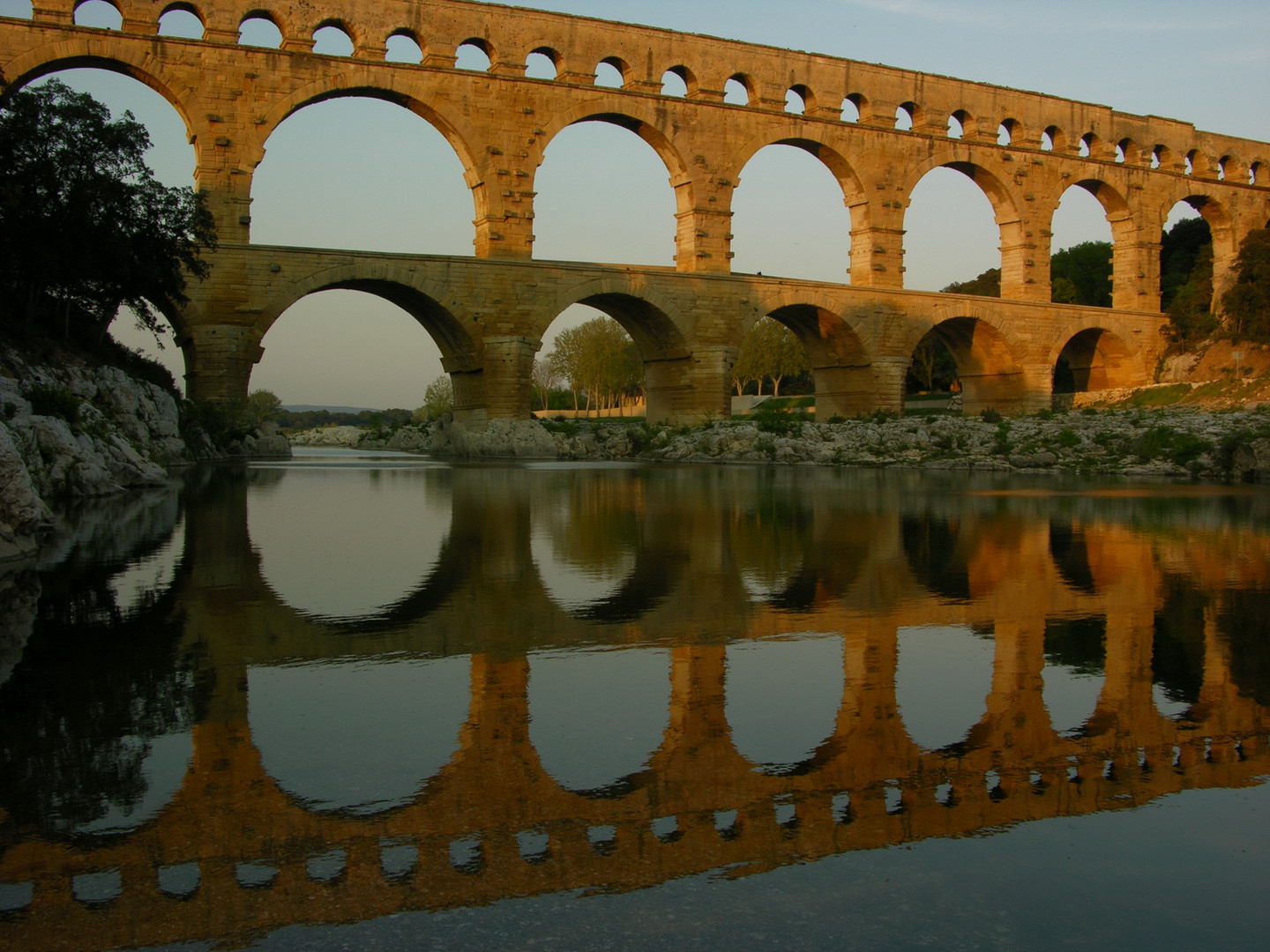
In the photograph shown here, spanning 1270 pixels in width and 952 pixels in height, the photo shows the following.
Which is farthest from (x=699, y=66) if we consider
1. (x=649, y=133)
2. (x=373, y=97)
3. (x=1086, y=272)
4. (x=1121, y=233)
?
(x=1086, y=272)

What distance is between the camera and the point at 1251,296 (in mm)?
38031

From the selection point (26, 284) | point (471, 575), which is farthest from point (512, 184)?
point (471, 575)

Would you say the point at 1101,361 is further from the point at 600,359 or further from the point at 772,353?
the point at 600,359

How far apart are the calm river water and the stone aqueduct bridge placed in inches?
856

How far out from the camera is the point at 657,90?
3145 centimetres

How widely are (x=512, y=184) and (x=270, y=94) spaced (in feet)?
20.6

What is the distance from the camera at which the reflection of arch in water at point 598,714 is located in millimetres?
3369

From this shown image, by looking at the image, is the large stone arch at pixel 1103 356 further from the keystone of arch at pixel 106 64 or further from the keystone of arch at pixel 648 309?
the keystone of arch at pixel 106 64

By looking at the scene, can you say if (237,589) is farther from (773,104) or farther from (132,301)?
(773,104)

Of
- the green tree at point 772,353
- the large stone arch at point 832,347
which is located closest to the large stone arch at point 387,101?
the large stone arch at point 832,347

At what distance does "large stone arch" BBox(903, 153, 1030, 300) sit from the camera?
36.3m

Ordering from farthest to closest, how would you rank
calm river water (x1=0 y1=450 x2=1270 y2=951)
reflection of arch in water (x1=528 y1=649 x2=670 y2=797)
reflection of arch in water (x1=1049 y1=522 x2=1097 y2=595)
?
1. reflection of arch in water (x1=1049 y1=522 x2=1097 y2=595)
2. reflection of arch in water (x1=528 y1=649 x2=670 y2=797)
3. calm river water (x1=0 y1=450 x2=1270 y2=951)

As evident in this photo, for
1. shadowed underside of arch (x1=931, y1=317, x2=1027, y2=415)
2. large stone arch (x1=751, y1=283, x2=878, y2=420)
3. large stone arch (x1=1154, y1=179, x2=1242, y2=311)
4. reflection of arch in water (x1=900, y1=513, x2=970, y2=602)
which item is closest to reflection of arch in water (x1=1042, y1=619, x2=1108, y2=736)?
reflection of arch in water (x1=900, y1=513, x2=970, y2=602)

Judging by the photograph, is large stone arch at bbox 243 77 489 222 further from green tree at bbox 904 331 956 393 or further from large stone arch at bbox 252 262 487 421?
green tree at bbox 904 331 956 393
